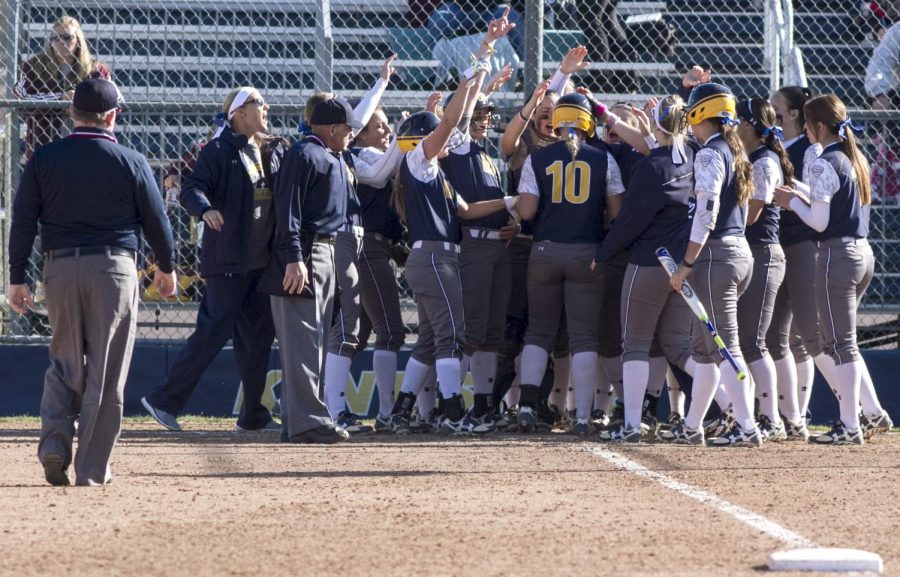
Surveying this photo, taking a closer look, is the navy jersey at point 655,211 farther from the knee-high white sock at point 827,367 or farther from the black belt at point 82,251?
the black belt at point 82,251

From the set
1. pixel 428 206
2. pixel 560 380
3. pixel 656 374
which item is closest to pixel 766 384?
pixel 656 374

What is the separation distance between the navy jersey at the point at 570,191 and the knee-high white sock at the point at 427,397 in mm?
1329

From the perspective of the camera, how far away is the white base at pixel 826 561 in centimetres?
435

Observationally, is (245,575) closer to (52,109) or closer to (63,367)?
(63,367)

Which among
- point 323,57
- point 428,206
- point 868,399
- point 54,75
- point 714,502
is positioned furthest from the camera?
point 323,57

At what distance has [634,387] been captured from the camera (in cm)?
834

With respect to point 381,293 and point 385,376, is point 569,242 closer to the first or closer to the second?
point 381,293

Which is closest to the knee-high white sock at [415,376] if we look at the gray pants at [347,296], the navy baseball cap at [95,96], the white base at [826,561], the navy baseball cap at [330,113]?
the gray pants at [347,296]

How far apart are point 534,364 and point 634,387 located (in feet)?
2.57

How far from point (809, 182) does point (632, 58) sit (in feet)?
18.3

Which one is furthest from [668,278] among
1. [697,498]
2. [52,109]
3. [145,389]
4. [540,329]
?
[52,109]

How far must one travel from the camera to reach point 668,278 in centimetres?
822

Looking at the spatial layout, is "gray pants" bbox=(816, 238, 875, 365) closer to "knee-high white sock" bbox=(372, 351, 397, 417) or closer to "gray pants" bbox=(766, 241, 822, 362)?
"gray pants" bbox=(766, 241, 822, 362)

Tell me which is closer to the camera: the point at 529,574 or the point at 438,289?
the point at 529,574
